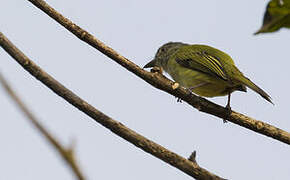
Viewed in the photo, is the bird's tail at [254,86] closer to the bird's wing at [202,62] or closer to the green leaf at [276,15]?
the bird's wing at [202,62]

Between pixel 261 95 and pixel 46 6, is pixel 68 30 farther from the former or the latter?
pixel 261 95

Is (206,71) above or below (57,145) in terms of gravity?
above

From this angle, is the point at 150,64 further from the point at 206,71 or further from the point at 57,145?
the point at 57,145

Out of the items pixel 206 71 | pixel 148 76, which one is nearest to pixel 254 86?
pixel 206 71

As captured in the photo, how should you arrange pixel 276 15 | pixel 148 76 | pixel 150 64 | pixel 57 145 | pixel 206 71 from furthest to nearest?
1. pixel 150 64
2. pixel 206 71
3. pixel 148 76
4. pixel 276 15
5. pixel 57 145

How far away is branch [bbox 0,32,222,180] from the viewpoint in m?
2.48

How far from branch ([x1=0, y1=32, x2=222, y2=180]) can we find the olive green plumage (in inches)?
90.2

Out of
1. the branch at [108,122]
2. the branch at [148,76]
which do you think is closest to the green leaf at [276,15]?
the branch at [108,122]

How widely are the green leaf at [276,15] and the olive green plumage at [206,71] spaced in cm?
Result: 355

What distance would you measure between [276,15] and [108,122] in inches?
63.3

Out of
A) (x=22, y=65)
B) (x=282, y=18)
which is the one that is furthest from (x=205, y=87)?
(x=282, y=18)

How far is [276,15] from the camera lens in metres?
1.49

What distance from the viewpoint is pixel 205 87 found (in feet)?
19.7

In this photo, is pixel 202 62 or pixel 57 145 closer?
pixel 57 145
